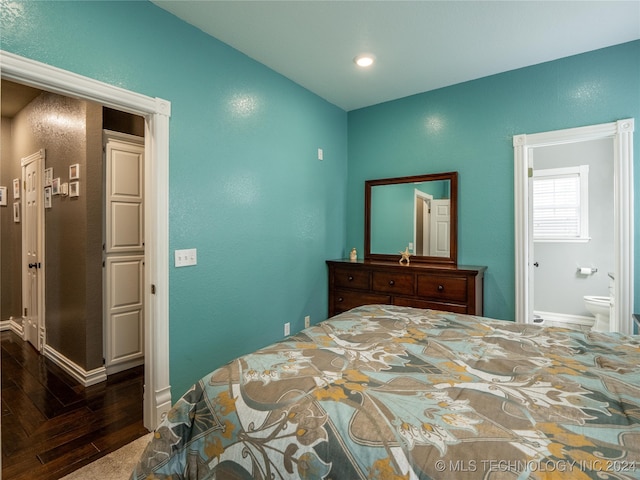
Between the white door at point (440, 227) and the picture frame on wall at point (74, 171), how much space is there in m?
3.41

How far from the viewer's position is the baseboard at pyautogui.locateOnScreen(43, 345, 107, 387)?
287 cm

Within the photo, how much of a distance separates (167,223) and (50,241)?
2.12m

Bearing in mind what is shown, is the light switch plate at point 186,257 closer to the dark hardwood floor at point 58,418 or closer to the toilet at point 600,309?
the dark hardwood floor at point 58,418

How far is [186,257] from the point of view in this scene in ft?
7.76

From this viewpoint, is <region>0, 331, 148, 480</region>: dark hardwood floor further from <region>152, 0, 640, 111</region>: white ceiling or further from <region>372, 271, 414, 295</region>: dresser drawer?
<region>152, 0, 640, 111</region>: white ceiling

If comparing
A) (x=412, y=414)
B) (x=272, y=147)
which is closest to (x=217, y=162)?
(x=272, y=147)

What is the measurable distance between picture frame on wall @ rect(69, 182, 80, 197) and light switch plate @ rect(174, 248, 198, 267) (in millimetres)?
1464

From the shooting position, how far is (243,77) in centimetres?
277

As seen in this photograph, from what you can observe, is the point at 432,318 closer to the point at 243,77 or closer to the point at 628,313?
the point at 628,313

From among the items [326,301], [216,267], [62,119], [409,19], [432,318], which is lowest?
[326,301]

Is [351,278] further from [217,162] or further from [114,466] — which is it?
[114,466]

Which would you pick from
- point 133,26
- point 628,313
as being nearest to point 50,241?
point 133,26

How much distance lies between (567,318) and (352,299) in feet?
11.0

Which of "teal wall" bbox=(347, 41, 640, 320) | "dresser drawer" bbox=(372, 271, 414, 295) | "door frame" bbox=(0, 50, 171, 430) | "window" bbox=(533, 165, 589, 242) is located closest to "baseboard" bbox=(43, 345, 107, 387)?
"door frame" bbox=(0, 50, 171, 430)
